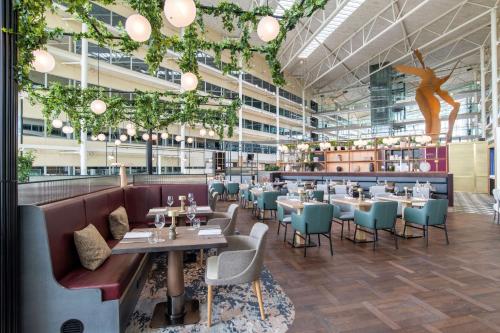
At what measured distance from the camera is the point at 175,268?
260cm

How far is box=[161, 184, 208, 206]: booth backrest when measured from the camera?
548 centimetres

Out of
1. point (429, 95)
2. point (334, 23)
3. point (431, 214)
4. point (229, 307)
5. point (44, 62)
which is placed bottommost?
point (229, 307)

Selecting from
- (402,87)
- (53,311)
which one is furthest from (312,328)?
(402,87)

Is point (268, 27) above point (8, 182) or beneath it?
above

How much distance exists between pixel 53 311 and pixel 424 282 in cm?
368

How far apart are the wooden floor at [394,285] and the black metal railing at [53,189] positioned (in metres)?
2.56

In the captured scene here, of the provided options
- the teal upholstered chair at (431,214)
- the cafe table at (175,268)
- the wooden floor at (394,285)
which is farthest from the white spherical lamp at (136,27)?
the teal upholstered chair at (431,214)

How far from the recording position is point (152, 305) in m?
2.78

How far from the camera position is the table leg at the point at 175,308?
248cm

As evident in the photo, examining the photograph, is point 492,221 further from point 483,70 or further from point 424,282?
point 483,70

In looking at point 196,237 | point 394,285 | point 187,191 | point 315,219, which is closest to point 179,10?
point 196,237

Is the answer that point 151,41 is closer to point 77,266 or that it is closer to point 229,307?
point 77,266

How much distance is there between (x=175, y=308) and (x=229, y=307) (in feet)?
1.70

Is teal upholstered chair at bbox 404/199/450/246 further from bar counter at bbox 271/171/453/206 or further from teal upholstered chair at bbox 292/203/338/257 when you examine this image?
bar counter at bbox 271/171/453/206
